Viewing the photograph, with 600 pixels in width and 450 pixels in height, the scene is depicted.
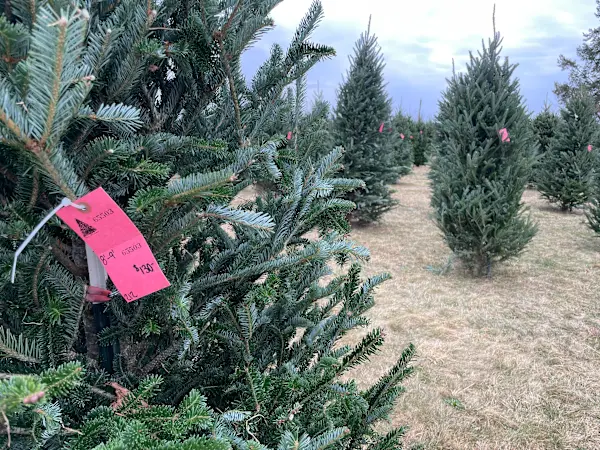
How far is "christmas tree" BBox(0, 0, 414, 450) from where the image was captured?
26.4 inches

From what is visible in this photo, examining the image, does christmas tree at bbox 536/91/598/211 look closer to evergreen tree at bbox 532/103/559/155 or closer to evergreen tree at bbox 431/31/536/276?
evergreen tree at bbox 532/103/559/155

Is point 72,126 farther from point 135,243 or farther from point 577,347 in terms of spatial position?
point 577,347

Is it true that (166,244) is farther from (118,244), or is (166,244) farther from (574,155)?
(574,155)

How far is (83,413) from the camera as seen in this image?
0.95 m

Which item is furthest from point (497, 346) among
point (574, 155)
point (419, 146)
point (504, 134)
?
point (419, 146)

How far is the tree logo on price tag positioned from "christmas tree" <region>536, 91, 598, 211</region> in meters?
10.3

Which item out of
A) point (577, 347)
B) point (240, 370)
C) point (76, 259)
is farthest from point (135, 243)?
point (577, 347)

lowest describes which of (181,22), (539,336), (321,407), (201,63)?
(539,336)

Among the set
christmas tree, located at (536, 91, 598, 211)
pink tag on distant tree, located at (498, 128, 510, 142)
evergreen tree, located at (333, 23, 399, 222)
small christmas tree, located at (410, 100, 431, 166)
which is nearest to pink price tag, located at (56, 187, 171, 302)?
pink tag on distant tree, located at (498, 128, 510, 142)

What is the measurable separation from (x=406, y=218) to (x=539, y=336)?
539 cm

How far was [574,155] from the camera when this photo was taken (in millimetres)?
9477

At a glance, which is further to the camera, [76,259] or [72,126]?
[76,259]

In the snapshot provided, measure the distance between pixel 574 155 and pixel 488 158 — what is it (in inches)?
221

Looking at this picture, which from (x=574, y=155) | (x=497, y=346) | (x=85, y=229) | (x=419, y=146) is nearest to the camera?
(x=85, y=229)
